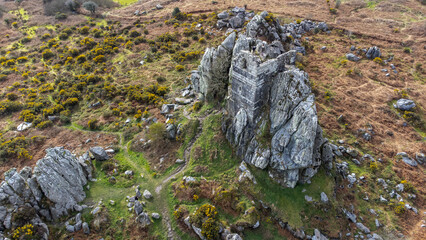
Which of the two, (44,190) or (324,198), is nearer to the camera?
(44,190)

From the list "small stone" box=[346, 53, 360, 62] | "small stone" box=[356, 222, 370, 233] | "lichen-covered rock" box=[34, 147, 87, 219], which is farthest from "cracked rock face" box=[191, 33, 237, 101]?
"small stone" box=[346, 53, 360, 62]

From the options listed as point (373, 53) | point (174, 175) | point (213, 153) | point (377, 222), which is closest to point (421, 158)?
point (377, 222)

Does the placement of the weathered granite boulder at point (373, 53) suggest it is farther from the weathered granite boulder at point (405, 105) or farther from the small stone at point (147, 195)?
the small stone at point (147, 195)

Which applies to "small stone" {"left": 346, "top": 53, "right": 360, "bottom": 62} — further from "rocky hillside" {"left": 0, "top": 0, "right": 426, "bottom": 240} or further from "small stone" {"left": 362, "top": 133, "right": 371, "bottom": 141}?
"small stone" {"left": 362, "top": 133, "right": 371, "bottom": 141}

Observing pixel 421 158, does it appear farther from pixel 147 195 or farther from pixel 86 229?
pixel 86 229

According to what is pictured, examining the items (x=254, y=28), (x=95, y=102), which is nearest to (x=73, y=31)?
(x=95, y=102)

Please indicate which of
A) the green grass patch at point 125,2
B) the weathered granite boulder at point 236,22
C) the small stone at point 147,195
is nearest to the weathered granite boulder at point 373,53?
the weathered granite boulder at point 236,22
